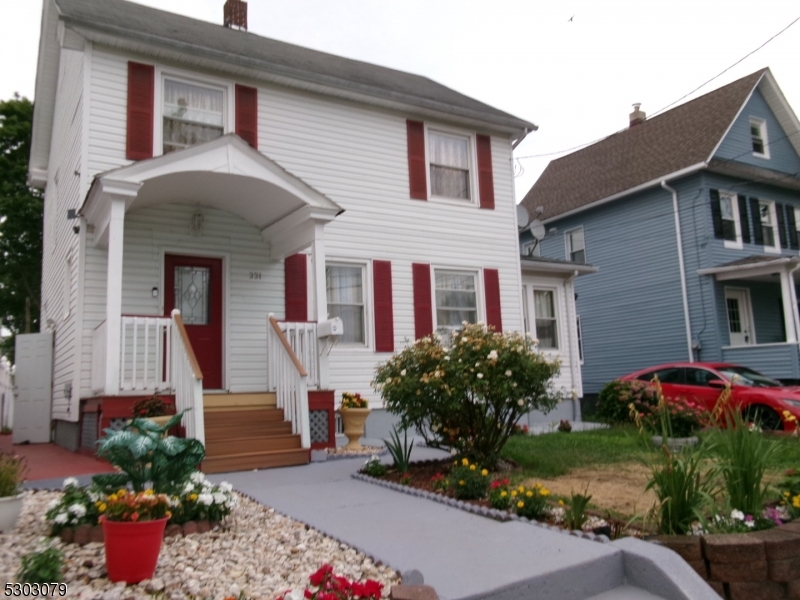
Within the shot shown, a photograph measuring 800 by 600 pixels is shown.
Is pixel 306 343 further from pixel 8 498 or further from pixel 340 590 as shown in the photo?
pixel 340 590

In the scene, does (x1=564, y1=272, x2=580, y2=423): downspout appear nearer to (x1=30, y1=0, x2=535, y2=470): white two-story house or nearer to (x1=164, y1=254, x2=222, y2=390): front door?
(x1=30, y1=0, x2=535, y2=470): white two-story house

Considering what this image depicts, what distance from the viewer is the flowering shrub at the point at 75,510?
13.7ft

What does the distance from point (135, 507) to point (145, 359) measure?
437 cm

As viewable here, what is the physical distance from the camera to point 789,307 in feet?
49.9

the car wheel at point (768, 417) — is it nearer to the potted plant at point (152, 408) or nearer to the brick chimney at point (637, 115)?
the potted plant at point (152, 408)

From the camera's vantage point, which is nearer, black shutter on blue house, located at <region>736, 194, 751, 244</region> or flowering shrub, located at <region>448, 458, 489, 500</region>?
flowering shrub, located at <region>448, 458, 489, 500</region>

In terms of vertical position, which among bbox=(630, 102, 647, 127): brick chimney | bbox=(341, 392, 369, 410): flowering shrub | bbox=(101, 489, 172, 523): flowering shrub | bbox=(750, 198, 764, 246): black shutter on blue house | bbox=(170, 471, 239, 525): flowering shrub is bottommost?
bbox=(170, 471, 239, 525): flowering shrub

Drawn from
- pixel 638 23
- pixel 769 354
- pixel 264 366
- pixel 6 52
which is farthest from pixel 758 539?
pixel 6 52

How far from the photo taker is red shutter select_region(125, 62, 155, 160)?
930 centimetres

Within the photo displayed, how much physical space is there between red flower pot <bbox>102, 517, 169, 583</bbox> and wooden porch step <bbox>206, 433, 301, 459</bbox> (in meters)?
3.64

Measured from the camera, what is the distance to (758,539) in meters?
3.94

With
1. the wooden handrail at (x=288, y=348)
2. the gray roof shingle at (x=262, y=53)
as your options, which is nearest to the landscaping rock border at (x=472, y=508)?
the wooden handrail at (x=288, y=348)

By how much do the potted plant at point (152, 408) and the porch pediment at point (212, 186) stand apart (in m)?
2.27

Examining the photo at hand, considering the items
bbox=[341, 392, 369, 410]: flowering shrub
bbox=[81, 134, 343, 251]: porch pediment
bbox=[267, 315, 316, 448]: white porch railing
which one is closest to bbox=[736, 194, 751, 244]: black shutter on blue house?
bbox=[341, 392, 369, 410]: flowering shrub
